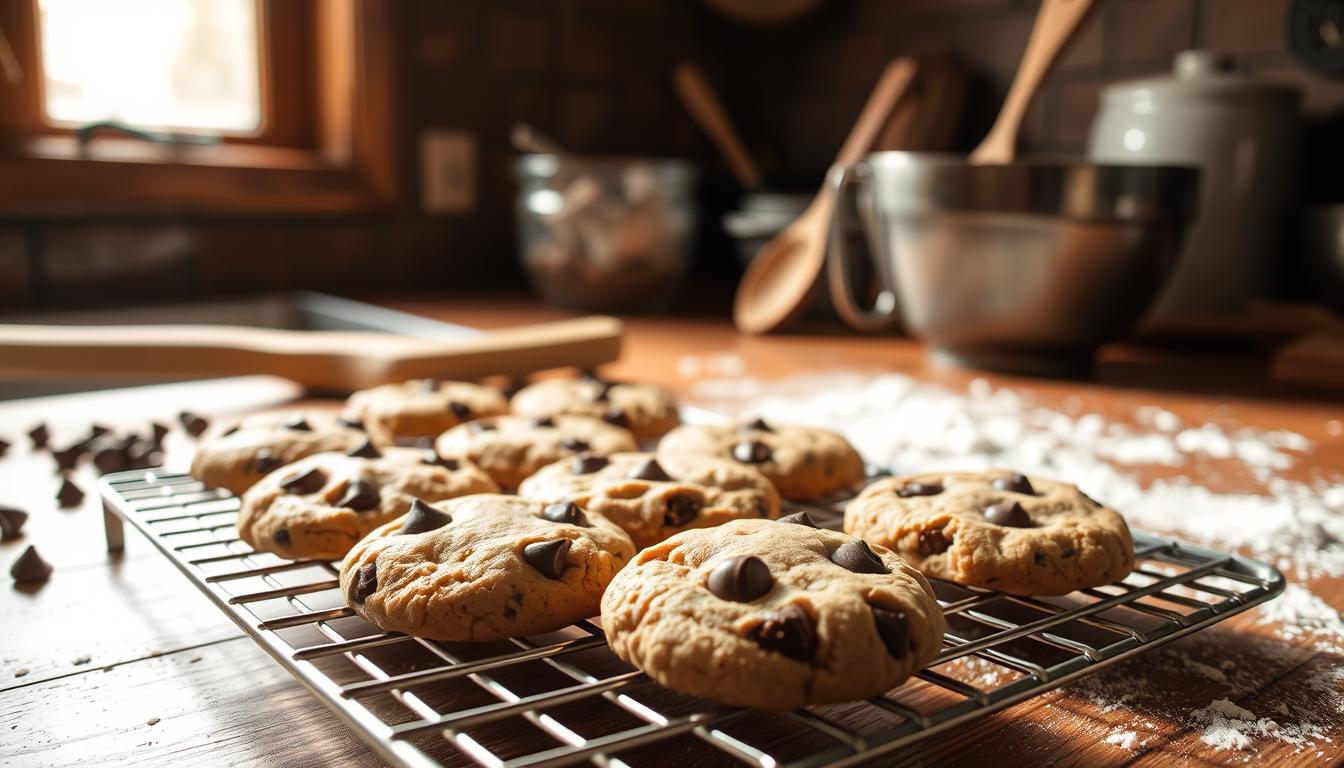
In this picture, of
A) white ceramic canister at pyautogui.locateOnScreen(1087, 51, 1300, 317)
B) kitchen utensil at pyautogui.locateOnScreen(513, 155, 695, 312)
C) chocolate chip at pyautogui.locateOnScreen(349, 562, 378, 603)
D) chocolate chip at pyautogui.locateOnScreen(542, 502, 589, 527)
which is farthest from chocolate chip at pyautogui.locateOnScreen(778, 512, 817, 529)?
kitchen utensil at pyautogui.locateOnScreen(513, 155, 695, 312)

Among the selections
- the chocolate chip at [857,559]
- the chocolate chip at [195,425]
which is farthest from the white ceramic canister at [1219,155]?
the chocolate chip at [195,425]

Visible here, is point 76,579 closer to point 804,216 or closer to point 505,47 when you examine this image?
point 804,216

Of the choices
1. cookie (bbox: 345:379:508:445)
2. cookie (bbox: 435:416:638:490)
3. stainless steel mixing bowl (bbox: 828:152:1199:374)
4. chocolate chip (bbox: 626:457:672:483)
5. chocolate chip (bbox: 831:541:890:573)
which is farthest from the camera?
stainless steel mixing bowl (bbox: 828:152:1199:374)

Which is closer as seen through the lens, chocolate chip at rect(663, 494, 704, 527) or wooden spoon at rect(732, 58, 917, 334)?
chocolate chip at rect(663, 494, 704, 527)

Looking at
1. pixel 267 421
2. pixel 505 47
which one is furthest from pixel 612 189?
pixel 267 421

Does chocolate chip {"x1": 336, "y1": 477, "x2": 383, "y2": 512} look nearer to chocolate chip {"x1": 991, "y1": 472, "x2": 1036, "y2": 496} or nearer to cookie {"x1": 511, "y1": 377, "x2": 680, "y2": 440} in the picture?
cookie {"x1": 511, "y1": 377, "x2": 680, "y2": 440}

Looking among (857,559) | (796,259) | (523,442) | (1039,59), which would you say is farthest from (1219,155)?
(857,559)

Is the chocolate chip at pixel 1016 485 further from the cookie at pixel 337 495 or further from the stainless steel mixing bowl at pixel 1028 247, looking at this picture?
the stainless steel mixing bowl at pixel 1028 247
